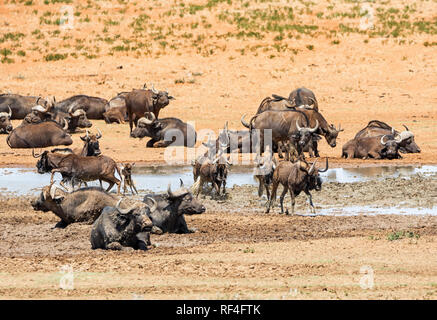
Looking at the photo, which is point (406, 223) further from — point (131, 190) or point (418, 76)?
point (418, 76)

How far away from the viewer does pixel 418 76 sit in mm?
37281

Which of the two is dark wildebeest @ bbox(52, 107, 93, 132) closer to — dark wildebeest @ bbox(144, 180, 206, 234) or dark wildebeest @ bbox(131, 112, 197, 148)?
dark wildebeest @ bbox(131, 112, 197, 148)

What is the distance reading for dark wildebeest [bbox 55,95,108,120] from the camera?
30.3 metres

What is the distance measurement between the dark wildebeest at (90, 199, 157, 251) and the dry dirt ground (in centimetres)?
32

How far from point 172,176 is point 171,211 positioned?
6.62 m

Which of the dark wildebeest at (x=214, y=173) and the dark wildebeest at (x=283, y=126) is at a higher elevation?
the dark wildebeest at (x=283, y=126)

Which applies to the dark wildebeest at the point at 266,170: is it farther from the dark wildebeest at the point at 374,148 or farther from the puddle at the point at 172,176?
the dark wildebeest at the point at 374,148

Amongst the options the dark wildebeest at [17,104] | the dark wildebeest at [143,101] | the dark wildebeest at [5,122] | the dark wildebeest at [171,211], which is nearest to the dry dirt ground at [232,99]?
the dark wildebeest at [171,211]

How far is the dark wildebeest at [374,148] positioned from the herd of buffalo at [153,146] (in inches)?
1.0

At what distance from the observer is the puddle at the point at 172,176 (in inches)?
746

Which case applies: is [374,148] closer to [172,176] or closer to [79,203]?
[172,176]

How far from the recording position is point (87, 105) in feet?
99.7
